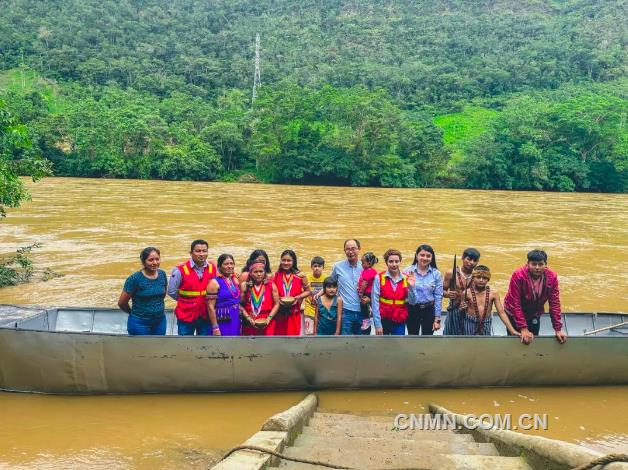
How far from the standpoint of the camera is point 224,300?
550 centimetres

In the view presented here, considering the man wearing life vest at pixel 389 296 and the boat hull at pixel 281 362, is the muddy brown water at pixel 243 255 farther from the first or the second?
the man wearing life vest at pixel 389 296

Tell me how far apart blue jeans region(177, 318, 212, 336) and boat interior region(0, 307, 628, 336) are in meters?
1.26

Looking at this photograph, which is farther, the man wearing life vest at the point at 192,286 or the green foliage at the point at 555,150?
the green foliage at the point at 555,150

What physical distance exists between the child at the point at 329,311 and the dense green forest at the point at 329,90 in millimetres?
36120

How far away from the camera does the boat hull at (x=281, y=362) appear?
5309 millimetres

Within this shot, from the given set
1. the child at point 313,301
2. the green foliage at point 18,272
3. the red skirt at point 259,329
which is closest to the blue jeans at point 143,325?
the red skirt at point 259,329

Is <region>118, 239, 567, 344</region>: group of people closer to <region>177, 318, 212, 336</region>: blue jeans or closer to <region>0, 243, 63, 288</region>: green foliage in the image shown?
<region>177, 318, 212, 336</region>: blue jeans

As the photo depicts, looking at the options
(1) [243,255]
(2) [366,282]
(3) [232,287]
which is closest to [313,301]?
(2) [366,282]

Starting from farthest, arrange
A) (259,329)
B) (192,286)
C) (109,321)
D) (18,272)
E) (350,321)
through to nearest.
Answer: (18,272) < (109,321) < (350,321) < (259,329) < (192,286)

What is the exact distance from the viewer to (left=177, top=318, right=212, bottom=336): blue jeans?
559 centimetres

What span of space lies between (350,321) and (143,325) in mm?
2054

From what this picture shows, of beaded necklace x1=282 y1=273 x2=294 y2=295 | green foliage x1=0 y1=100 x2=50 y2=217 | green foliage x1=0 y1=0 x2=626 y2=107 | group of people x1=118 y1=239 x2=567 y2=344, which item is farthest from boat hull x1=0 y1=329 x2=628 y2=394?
green foliage x1=0 y1=0 x2=626 y2=107

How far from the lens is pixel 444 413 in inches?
181

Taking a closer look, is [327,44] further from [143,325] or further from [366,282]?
[143,325]
